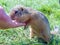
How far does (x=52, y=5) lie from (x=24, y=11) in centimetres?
220

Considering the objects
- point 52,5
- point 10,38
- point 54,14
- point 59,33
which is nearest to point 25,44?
point 10,38

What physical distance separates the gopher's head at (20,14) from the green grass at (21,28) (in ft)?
1.47

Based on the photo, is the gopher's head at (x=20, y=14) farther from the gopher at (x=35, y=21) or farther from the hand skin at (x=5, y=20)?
the hand skin at (x=5, y=20)

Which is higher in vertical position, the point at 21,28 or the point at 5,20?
the point at 5,20

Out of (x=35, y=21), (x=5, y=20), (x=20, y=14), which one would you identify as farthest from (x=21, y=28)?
(x=5, y=20)

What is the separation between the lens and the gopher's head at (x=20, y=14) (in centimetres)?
564

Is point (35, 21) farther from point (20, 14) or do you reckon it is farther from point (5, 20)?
point (5, 20)

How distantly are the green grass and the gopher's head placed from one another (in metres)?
0.45

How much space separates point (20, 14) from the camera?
19.0 ft

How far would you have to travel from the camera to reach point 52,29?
6648 millimetres

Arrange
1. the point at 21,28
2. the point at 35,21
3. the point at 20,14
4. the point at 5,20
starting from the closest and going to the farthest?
the point at 5,20
the point at 20,14
the point at 35,21
the point at 21,28

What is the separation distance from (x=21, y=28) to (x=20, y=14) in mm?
874

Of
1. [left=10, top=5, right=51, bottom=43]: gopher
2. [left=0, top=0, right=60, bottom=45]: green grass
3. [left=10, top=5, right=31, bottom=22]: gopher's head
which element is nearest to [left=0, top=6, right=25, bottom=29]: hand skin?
[left=10, top=5, right=31, bottom=22]: gopher's head

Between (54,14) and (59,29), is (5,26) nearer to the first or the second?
(59,29)
